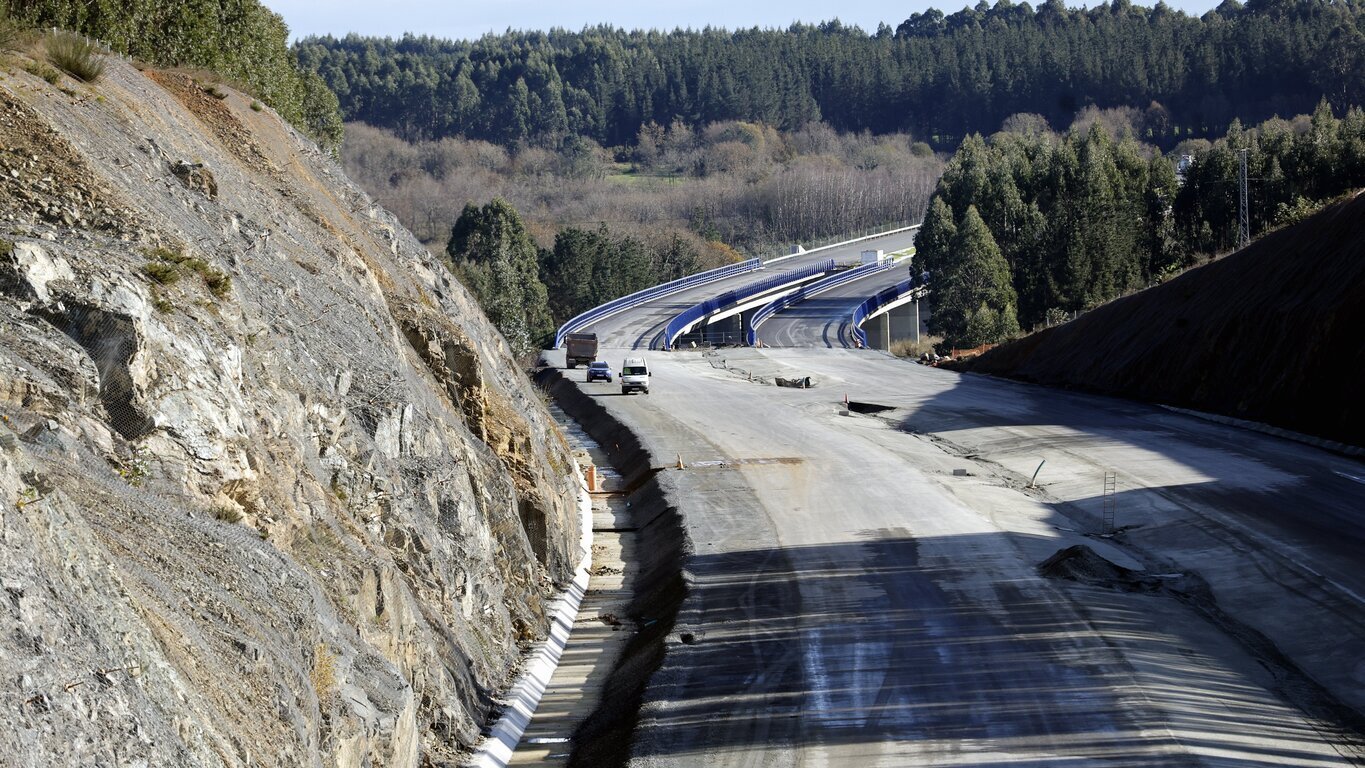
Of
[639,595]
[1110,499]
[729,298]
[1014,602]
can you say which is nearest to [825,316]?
[729,298]

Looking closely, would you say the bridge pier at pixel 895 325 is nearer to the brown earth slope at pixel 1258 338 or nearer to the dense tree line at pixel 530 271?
the dense tree line at pixel 530 271

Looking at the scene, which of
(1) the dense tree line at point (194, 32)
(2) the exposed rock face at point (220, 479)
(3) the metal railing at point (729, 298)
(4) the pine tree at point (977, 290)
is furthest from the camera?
(3) the metal railing at point (729, 298)

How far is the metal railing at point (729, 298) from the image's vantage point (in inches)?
3890

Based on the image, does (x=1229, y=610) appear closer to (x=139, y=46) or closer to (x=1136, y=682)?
(x=1136, y=682)

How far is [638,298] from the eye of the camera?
114 m

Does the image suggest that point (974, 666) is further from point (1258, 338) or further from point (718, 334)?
point (718, 334)

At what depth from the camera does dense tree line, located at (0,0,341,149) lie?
30.4 m

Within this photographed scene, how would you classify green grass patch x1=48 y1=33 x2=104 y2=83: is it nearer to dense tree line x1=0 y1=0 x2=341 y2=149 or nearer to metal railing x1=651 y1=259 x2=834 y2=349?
dense tree line x1=0 y1=0 x2=341 y2=149

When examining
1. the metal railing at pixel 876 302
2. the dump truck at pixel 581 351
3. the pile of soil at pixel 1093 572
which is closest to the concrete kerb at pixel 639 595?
the pile of soil at pixel 1093 572

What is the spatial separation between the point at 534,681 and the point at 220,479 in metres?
8.91

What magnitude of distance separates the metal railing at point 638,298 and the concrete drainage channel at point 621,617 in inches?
2002

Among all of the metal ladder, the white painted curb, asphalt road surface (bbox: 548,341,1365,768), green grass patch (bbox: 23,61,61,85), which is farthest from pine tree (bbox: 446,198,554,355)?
green grass patch (bbox: 23,61,61,85)

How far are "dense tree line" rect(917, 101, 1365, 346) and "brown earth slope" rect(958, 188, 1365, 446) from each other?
22.6 metres

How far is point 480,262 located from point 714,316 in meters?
19.0
